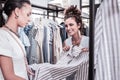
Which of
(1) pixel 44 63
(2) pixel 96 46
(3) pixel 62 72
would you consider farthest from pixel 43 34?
(2) pixel 96 46

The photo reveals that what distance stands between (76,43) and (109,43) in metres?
0.85

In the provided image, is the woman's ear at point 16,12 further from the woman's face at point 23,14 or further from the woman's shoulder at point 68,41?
the woman's shoulder at point 68,41

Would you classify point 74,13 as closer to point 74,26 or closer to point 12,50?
point 74,26

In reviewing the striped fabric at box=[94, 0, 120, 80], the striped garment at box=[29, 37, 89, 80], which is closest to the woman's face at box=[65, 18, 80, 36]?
the striped garment at box=[29, 37, 89, 80]

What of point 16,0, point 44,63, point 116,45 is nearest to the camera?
point 116,45

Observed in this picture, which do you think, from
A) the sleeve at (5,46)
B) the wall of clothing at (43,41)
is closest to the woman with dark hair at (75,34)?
the wall of clothing at (43,41)

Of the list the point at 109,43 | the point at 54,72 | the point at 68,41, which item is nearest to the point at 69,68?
the point at 54,72

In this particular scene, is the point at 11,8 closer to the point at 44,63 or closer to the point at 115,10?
the point at 44,63

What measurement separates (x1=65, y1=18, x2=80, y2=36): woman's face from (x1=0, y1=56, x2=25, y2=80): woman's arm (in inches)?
22.0

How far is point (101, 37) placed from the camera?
3.57ft

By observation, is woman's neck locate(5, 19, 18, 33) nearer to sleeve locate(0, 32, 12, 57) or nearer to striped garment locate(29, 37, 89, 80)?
sleeve locate(0, 32, 12, 57)

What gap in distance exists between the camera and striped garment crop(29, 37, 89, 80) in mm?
1808

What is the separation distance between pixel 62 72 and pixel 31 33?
0.54 metres

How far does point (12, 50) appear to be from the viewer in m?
1.70
